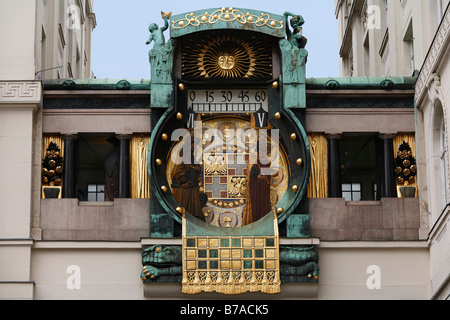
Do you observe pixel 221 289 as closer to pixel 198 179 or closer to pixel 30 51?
pixel 198 179

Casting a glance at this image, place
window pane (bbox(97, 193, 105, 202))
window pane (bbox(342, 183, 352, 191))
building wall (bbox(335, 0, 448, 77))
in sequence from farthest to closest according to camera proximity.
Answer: window pane (bbox(342, 183, 352, 191)) < window pane (bbox(97, 193, 105, 202)) < building wall (bbox(335, 0, 448, 77))

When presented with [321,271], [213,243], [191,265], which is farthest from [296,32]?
[191,265]

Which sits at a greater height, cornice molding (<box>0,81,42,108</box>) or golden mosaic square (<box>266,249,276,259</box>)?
cornice molding (<box>0,81,42,108</box>)

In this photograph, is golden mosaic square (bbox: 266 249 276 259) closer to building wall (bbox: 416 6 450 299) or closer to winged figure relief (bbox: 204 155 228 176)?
winged figure relief (bbox: 204 155 228 176)

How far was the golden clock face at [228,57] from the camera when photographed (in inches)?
1259

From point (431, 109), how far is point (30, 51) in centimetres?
971

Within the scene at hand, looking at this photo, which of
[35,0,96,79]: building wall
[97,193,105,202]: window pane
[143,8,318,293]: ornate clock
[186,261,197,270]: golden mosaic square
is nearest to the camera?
[186,261,197,270]: golden mosaic square

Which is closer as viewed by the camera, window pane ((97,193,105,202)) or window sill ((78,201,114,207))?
window sill ((78,201,114,207))

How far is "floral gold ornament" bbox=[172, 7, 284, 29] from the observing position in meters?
31.6

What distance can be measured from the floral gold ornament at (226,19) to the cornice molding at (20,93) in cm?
365

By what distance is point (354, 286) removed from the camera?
100 ft

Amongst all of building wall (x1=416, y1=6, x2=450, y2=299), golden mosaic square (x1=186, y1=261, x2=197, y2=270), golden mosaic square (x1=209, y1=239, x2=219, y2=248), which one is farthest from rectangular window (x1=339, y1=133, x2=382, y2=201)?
golden mosaic square (x1=186, y1=261, x2=197, y2=270)

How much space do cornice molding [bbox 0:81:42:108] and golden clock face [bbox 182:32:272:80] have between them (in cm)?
357
